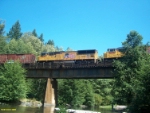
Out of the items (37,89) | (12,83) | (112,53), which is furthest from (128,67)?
(37,89)

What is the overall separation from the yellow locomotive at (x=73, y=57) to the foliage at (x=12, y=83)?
27.1 feet

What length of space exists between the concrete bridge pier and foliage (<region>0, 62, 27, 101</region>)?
15.9 feet

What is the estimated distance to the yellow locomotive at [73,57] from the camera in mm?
40925

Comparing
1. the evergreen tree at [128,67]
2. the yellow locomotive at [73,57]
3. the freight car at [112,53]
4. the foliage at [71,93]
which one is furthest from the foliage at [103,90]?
the evergreen tree at [128,67]

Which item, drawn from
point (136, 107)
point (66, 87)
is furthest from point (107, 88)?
point (136, 107)

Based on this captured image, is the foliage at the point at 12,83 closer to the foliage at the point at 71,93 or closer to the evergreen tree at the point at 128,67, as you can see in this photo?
the foliage at the point at 71,93

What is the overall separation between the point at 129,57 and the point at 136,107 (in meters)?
13.7

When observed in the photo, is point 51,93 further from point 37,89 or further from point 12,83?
point 37,89


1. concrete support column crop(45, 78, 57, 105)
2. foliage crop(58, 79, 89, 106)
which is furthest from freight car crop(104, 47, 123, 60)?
foliage crop(58, 79, 89, 106)

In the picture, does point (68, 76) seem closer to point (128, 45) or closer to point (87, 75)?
point (87, 75)

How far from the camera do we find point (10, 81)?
37469 millimetres

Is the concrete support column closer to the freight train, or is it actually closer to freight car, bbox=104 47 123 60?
the freight train

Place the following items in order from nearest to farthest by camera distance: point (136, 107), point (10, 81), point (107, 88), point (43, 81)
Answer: point (136, 107), point (10, 81), point (43, 81), point (107, 88)

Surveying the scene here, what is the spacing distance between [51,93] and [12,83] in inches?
327
